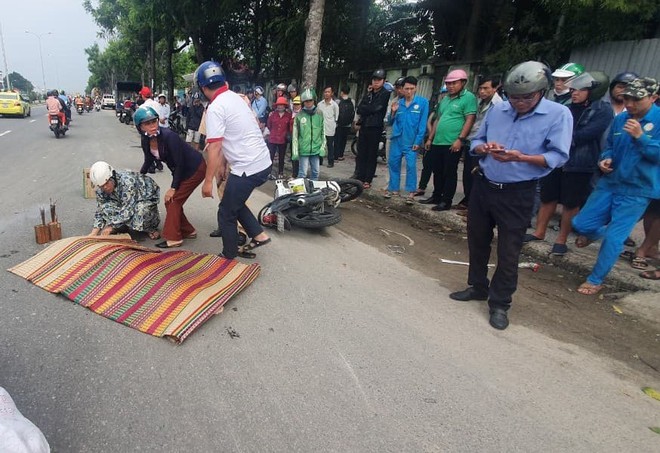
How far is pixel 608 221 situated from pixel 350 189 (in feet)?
10.5

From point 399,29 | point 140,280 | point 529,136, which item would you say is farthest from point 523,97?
point 399,29

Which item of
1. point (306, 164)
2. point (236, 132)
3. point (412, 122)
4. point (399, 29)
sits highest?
point (399, 29)

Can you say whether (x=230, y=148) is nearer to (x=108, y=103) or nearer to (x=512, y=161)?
(x=512, y=161)

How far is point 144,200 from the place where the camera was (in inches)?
171

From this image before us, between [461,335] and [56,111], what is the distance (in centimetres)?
1439

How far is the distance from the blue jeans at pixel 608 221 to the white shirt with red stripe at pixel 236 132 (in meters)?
3.02

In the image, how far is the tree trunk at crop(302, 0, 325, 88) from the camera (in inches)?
369

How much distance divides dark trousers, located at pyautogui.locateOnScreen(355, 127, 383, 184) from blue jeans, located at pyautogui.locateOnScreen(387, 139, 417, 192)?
0.65 metres

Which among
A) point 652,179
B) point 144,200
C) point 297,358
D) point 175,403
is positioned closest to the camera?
point 175,403

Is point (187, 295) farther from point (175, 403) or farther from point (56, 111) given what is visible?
point (56, 111)

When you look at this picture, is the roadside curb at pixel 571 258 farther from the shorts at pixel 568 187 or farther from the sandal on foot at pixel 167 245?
the sandal on foot at pixel 167 245

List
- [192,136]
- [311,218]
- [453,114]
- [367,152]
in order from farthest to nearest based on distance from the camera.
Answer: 1. [192,136]
2. [367,152]
3. [453,114]
4. [311,218]

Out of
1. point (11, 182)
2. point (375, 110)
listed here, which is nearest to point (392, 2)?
point (375, 110)

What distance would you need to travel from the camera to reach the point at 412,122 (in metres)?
6.34
